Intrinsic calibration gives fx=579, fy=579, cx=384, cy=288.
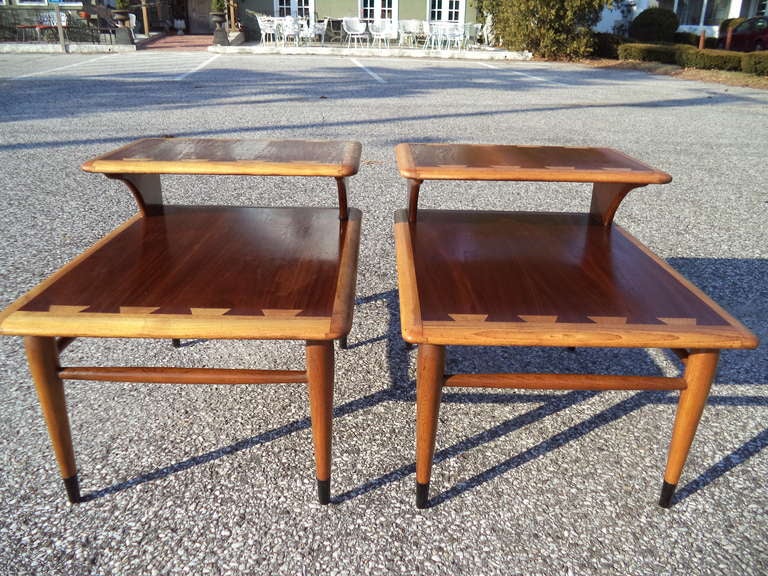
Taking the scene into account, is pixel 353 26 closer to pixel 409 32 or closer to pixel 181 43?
pixel 409 32

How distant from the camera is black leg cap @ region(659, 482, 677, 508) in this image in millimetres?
1585

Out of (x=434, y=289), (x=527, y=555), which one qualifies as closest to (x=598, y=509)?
(x=527, y=555)

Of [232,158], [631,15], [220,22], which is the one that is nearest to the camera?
[232,158]

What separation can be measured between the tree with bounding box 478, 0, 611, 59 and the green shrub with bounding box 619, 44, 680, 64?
117cm

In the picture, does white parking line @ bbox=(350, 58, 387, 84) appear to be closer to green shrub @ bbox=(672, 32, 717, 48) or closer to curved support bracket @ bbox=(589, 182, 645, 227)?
curved support bracket @ bbox=(589, 182, 645, 227)

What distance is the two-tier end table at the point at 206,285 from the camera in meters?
1.39

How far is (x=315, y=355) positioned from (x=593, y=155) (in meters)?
1.37

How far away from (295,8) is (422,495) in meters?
20.4

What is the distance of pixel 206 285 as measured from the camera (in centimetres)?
164

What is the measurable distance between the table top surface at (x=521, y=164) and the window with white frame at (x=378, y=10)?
19087 mm

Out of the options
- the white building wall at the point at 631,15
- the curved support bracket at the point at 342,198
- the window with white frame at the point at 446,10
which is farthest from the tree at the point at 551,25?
the curved support bracket at the point at 342,198

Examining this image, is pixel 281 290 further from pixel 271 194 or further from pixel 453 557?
pixel 271 194

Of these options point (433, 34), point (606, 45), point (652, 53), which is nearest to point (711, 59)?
point (652, 53)

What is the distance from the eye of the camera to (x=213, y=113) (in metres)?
7.30
